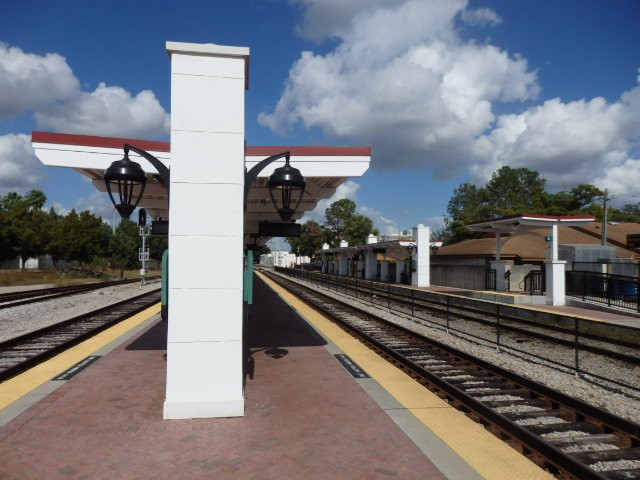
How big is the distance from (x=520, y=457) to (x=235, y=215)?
13.1ft

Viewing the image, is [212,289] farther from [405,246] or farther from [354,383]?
[405,246]

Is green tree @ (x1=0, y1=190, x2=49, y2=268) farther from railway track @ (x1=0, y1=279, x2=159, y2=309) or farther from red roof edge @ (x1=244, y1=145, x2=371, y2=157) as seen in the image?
red roof edge @ (x1=244, y1=145, x2=371, y2=157)

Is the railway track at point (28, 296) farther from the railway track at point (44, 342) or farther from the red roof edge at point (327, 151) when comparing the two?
the red roof edge at point (327, 151)

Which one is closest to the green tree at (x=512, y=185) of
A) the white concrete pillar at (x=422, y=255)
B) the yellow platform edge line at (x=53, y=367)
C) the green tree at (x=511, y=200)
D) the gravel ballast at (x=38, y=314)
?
the green tree at (x=511, y=200)

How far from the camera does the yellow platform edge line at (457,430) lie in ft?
13.7

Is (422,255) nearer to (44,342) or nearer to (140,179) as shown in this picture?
(44,342)

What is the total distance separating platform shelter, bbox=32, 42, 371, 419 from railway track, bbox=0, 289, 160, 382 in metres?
3.96

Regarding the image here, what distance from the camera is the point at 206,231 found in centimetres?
548

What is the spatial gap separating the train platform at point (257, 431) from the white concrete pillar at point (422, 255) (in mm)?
26816

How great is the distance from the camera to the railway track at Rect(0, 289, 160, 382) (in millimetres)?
8234

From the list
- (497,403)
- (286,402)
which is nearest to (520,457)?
(497,403)

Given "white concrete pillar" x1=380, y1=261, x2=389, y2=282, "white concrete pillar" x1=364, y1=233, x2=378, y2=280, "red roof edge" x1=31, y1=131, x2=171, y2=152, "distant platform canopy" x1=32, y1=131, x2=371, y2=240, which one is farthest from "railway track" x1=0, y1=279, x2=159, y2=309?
"white concrete pillar" x1=380, y1=261, x2=389, y2=282

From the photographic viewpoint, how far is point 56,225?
54.8 metres

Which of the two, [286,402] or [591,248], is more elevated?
[591,248]
